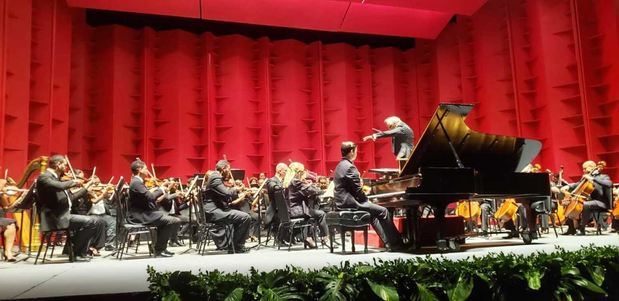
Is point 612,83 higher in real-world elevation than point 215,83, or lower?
lower

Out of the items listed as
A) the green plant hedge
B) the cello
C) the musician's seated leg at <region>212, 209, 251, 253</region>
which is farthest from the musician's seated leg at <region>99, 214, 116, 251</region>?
the green plant hedge

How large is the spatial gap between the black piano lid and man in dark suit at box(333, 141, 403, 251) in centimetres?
55

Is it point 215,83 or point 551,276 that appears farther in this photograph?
point 215,83

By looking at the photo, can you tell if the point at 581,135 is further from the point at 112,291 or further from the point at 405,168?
the point at 112,291

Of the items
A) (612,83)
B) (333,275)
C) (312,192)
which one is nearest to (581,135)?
(612,83)

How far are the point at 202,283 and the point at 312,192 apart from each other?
14.9 feet

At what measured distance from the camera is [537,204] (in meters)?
6.54

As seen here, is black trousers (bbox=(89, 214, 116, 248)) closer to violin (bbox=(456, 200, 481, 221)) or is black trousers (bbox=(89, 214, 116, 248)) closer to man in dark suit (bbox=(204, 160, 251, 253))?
man in dark suit (bbox=(204, 160, 251, 253))

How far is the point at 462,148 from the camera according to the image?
219 inches

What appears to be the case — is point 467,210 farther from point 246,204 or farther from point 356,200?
point 356,200

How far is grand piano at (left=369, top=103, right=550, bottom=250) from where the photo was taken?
5102 millimetres

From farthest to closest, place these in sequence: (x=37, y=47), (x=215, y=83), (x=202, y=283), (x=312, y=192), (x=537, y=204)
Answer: (x=215, y=83) → (x=37, y=47) → (x=312, y=192) → (x=537, y=204) → (x=202, y=283)

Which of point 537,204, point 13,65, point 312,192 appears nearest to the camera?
point 537,204

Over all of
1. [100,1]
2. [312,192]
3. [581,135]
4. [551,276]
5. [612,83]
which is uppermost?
[100,1]
